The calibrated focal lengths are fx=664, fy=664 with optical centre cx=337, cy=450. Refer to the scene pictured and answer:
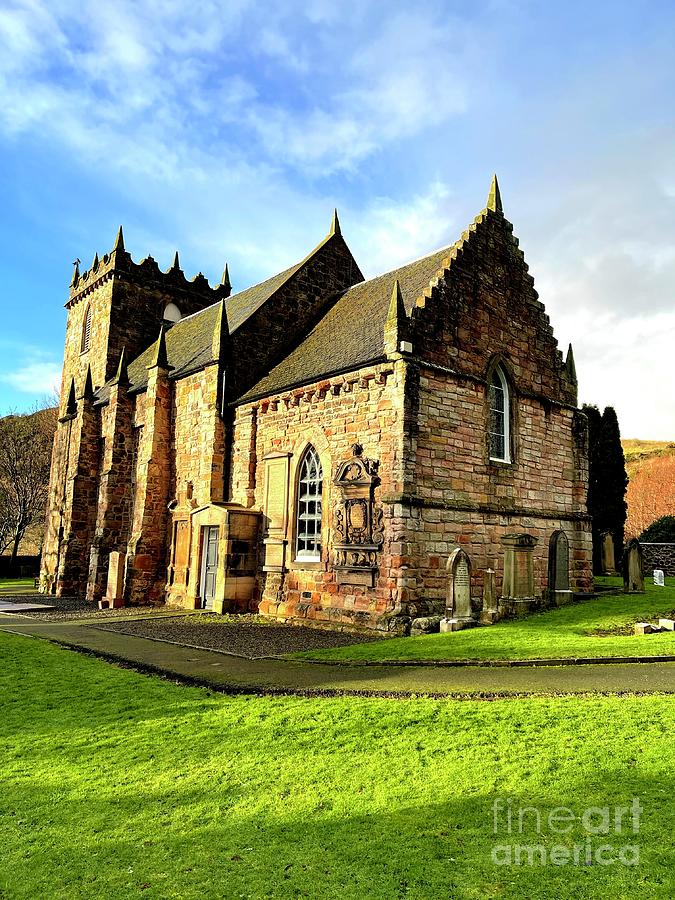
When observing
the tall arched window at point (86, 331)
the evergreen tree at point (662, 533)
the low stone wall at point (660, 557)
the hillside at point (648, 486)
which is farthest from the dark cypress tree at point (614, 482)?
the tall arched window at point (86, 331)

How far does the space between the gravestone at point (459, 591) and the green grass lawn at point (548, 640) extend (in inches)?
23.2

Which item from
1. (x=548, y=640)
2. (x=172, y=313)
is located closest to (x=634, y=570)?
(x=548, y=640)

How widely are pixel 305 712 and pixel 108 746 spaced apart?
2063mm

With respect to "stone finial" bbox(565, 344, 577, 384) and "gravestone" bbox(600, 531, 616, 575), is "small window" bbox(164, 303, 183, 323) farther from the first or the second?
"gravestone" bbox(600, 531, 616, 575)

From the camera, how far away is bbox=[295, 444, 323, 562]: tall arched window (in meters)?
17.3

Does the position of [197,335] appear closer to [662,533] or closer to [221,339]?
[221,339]

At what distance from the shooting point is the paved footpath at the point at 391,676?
26.6 ft

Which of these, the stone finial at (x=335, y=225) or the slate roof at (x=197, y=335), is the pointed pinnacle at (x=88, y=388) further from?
the stone finial at (x=335, y=225)

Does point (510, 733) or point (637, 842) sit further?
point (510, 733)

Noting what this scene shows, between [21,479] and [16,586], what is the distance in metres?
13.2

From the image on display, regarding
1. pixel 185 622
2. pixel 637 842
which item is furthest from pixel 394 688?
pixel 185 622

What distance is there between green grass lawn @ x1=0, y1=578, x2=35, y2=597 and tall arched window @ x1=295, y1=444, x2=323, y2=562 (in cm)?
1596

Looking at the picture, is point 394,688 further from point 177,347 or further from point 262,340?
point 177,347

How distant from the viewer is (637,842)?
411 centimetres
